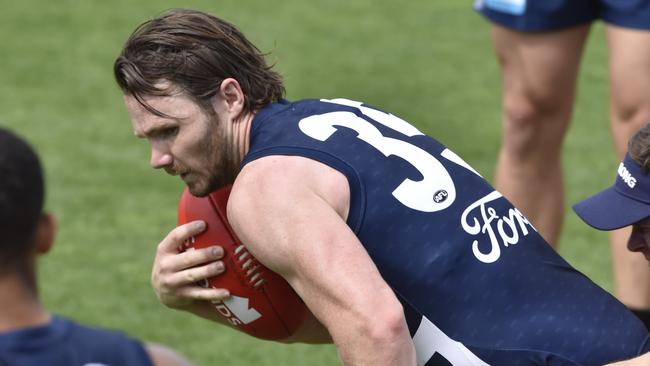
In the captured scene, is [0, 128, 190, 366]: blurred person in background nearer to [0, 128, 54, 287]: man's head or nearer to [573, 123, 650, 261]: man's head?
[0, 128, 54, 287]: man's head

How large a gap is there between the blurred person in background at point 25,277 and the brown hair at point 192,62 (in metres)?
1.02

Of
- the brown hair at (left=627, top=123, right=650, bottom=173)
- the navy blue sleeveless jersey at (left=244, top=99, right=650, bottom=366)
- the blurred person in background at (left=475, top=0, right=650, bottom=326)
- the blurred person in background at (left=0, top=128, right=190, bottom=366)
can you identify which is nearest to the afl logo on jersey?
the navy blue sleeveless jersey at (left=244, top=99, right=650, bottom=366)

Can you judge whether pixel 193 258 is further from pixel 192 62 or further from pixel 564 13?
pixel 564 13

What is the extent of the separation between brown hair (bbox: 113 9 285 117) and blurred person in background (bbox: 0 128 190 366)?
1.02 meters

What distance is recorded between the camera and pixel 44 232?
3.10 meters

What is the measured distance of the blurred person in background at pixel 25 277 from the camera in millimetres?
3006

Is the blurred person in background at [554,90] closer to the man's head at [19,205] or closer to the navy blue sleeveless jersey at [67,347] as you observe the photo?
the navy blue sleeveless jersey at [67,347]

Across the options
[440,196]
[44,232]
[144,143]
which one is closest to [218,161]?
[440,196]

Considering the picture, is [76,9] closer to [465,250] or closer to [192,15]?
[192,15]

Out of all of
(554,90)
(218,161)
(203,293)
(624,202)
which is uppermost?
(218,161)

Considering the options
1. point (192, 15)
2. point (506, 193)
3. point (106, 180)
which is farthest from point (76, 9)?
point (192, 15)

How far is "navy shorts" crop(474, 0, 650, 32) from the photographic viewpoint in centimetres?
576

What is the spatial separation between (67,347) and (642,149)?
1.75 meters

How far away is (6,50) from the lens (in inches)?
387
